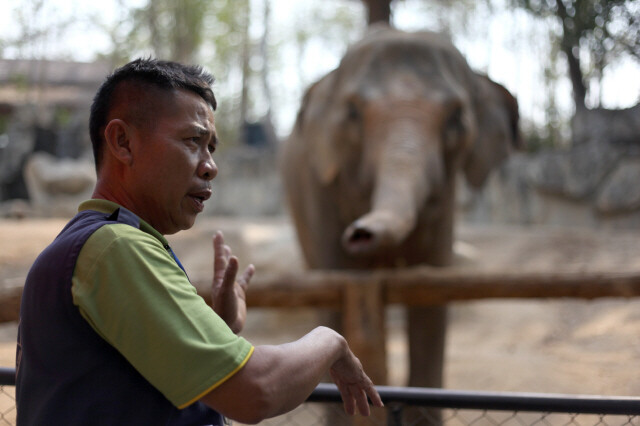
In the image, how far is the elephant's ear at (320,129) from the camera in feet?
12.6

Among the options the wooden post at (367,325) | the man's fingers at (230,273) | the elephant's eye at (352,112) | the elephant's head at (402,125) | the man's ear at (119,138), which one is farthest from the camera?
the elephant's eye at (352,112)

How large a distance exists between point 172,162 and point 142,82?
14cm

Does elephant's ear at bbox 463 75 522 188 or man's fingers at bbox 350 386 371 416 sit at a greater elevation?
elephant's ear at bbox 463 75 522 188

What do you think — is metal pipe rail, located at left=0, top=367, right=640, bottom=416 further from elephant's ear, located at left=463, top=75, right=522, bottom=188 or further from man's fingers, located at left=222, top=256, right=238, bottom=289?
elephant's ear, located at left=463, top=75, right=522, bottom=188

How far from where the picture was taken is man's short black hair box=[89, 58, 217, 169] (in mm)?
1030

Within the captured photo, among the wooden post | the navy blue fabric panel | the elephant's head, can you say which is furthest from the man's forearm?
the elephant's head

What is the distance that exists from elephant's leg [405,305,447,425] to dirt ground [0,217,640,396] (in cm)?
48

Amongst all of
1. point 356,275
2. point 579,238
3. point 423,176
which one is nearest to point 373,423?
point 356,275

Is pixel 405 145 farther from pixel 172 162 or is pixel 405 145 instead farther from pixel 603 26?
pixel 172 162

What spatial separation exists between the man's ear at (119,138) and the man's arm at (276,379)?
0.37m

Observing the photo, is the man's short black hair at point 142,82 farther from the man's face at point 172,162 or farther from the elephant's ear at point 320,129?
the elephant's ear at point 320,129

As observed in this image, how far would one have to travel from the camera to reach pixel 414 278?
3.06 m

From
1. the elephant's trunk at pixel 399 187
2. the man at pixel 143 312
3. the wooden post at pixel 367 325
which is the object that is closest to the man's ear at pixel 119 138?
the man at pixel 143 312

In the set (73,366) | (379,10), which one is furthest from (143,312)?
(379,10)
